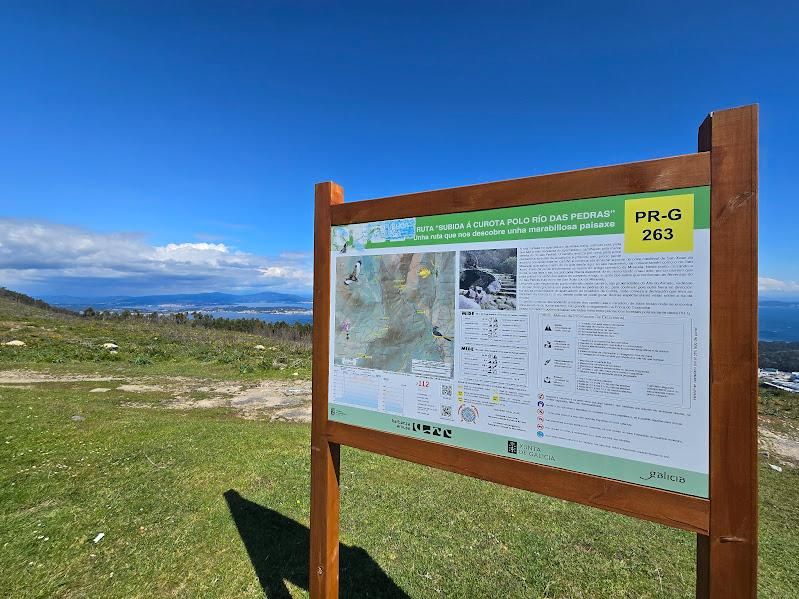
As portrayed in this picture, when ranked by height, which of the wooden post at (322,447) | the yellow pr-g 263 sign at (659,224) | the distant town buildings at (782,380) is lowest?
the distant town buildings at (782,380)

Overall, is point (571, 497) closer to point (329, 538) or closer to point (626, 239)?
point (626, 239)

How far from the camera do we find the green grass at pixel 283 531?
3.08 meters

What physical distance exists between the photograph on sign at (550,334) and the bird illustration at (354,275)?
0.01 meters

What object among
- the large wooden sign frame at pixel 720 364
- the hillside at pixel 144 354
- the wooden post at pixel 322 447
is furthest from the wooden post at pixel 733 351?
the hillside at pixel 144 354

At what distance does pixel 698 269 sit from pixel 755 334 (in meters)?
0.30

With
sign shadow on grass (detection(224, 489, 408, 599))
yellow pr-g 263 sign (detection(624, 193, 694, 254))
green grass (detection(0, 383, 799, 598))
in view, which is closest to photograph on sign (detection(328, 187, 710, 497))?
yellow pr-g 263 sign (detection(624, 193, 694, 254))

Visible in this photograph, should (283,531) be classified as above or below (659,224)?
below

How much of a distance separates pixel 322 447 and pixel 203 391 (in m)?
9.51

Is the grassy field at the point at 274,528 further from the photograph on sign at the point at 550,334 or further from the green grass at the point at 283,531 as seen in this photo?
the photograph on sign at the point at 550,334

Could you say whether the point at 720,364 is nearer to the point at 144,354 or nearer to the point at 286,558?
the point at 286,558

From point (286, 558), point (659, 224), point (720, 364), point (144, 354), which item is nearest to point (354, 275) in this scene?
point (659, 224)

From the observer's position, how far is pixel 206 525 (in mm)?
3758

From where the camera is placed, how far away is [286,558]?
343cm

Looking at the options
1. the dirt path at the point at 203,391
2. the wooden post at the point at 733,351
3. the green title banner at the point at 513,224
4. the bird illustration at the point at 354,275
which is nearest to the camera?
the wooden post at the point at 733,351
